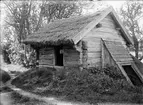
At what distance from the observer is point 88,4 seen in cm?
2577

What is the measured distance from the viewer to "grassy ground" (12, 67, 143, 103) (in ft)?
23.3

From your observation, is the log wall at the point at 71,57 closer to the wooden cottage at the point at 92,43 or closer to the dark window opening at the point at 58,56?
the wooden cottage at the point at 92,43

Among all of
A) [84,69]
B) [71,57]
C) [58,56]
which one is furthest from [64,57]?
[58,56]

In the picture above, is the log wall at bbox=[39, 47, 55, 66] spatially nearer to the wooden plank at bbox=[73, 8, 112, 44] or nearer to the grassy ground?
the grassy ground

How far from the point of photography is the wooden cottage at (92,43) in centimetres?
976

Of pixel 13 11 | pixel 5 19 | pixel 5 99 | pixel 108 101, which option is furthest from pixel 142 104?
pixel 5 19

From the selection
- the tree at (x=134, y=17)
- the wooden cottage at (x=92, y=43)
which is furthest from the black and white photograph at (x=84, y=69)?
the tree at (x=134, y=17)

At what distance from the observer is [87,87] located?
8.03 meters

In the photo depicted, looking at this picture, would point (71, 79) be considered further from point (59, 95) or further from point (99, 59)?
point (99, 59)

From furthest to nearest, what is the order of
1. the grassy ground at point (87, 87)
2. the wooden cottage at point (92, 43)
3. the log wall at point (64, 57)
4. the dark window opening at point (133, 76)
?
1. the dark window opening at point (133, 76)
2. the log wall at point (64, 57)
3. the wooden cottage at point (92, 43)
4. the grassy ground at point (87, 87)

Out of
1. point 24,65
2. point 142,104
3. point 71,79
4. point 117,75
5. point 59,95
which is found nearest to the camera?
point 142,104

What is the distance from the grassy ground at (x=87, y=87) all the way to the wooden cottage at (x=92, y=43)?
30.0 inches

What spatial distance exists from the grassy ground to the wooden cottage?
76 cm

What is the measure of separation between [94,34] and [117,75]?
9.57 ft
